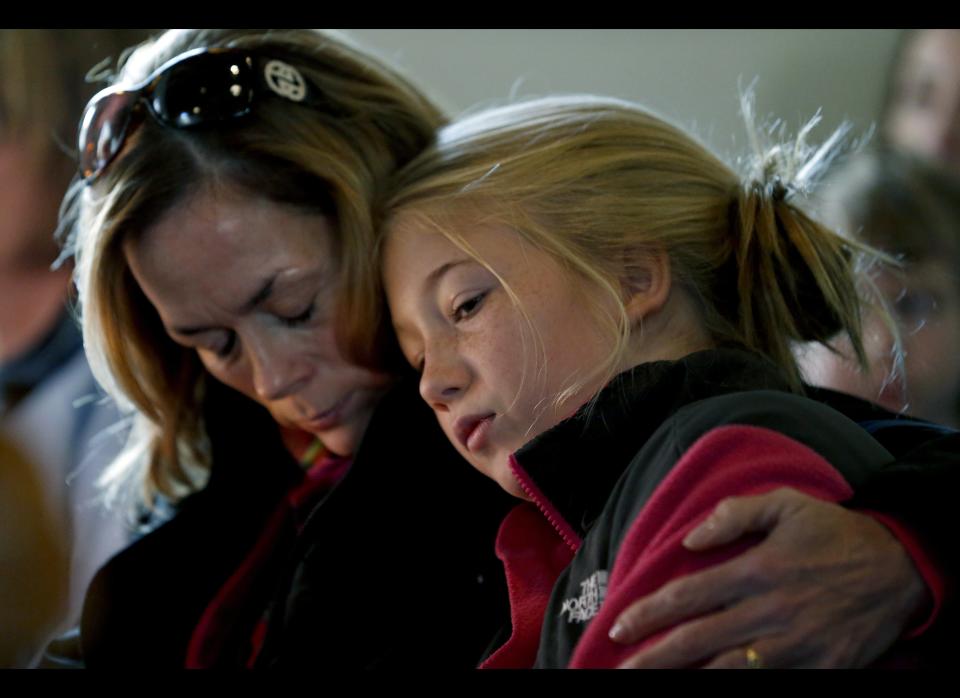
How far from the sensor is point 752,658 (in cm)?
73

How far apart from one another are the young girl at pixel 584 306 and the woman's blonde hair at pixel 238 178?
90 mm

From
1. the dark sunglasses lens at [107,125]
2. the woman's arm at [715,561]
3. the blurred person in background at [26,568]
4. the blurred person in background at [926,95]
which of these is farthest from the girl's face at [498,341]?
the blurred person in background at [926,95]

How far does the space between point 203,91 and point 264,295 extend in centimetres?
24

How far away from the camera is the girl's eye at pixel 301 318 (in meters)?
1.29

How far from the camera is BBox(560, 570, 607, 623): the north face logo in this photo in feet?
2.73

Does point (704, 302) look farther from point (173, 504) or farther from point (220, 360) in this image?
point (173, 504)

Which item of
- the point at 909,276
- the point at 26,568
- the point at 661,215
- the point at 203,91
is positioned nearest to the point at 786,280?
the point at 661,215

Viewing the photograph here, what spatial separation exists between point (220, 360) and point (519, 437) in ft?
1.49

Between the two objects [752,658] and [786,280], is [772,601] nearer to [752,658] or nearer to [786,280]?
[752,658]

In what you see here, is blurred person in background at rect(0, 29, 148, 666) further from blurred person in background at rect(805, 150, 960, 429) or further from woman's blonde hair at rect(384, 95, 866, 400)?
blurred person in background at rect(805, 150, 960, 429)

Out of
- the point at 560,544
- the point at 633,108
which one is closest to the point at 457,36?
the point at 633,108

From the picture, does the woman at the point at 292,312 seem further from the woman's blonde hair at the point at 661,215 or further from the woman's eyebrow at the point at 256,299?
the woman's blonde hair at the point at 661,215

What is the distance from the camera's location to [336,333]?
4.25 ft

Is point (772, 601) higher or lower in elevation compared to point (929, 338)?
higher
